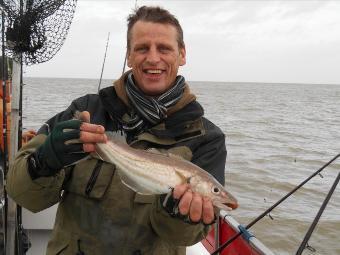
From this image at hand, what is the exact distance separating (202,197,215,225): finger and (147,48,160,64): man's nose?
1.16 m

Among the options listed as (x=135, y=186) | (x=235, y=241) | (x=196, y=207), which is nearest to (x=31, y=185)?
(x=135, y=186)

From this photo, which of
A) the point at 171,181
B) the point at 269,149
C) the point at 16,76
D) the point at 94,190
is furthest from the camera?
the point at 269,149

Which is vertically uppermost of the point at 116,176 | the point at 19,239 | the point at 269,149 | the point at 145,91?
the point at 145,91

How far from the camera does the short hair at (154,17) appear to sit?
342cm

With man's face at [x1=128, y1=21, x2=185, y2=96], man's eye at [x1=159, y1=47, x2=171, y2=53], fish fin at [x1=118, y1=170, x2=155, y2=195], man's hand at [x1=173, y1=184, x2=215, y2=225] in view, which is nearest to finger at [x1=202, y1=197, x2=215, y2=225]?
man's hand at [x1=173, y1=184, x2=215, y2=225]

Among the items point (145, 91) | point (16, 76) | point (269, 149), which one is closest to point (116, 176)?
point (145, 91)

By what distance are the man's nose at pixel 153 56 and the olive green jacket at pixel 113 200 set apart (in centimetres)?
48

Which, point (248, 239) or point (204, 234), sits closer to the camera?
point (204, 234)

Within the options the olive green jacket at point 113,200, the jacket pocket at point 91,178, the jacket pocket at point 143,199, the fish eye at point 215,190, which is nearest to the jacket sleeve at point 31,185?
the olive green jacket at point 113,200

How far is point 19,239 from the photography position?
4680 millimetres

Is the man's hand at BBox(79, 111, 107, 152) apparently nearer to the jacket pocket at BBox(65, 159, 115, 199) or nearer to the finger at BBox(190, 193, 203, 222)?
the jacket pocket at BBox(65, 159, 115, 199)

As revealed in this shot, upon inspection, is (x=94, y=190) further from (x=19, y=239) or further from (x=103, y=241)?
(x=19, y=239)

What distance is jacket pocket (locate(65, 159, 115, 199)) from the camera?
3.16 meters

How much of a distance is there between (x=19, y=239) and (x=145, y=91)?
7.94ft
